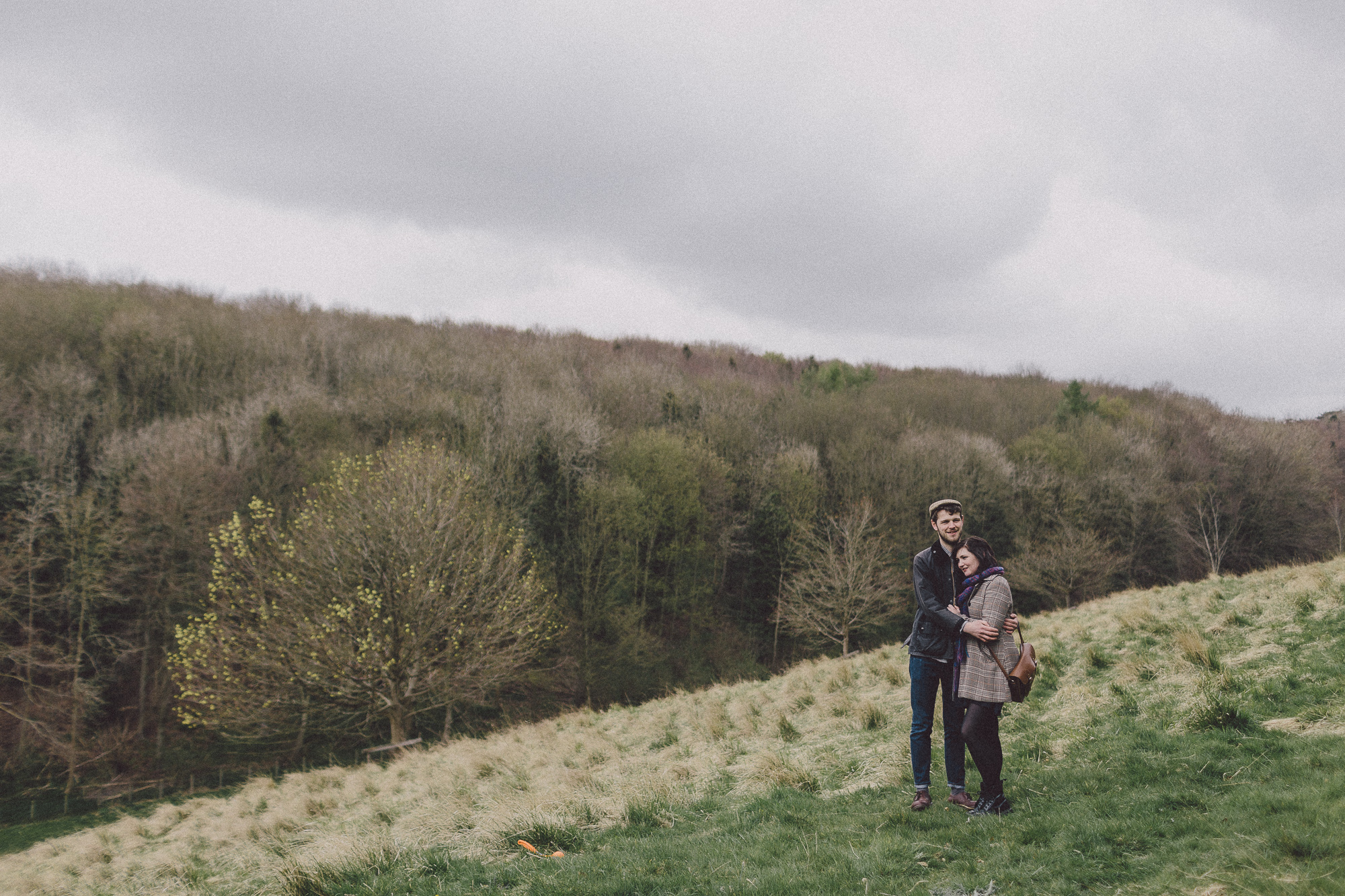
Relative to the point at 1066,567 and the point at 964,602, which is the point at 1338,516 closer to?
the point at 1066,567

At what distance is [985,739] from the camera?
5.51 meters

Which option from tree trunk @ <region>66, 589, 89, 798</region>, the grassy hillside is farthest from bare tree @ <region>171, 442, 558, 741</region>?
the grassy hillside

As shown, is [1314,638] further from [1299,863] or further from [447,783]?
Answer: [447,783]

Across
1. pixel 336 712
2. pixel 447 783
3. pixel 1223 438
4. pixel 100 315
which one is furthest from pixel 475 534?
pixel 1223 438

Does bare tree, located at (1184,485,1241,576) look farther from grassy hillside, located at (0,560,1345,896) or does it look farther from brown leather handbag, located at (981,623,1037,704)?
brown leather handbag, located at (981,623,1037,704)

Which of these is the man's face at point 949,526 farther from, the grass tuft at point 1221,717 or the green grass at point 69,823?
the green grass at point 69,823

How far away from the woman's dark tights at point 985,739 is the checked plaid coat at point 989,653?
0.10 m

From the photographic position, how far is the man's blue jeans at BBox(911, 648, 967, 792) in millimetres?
5867

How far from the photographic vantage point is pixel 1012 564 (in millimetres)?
42344

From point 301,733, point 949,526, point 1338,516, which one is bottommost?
point 301,733

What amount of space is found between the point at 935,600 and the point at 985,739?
113cm

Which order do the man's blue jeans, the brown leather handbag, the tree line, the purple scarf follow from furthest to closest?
A: 1. the tree line
2. the man's blue jeans
3. the purple scarf
4. the brown leather handbag

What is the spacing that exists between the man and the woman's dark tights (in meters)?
0.25

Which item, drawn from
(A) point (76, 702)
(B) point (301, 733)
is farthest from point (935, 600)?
(A) point (76, 702)
